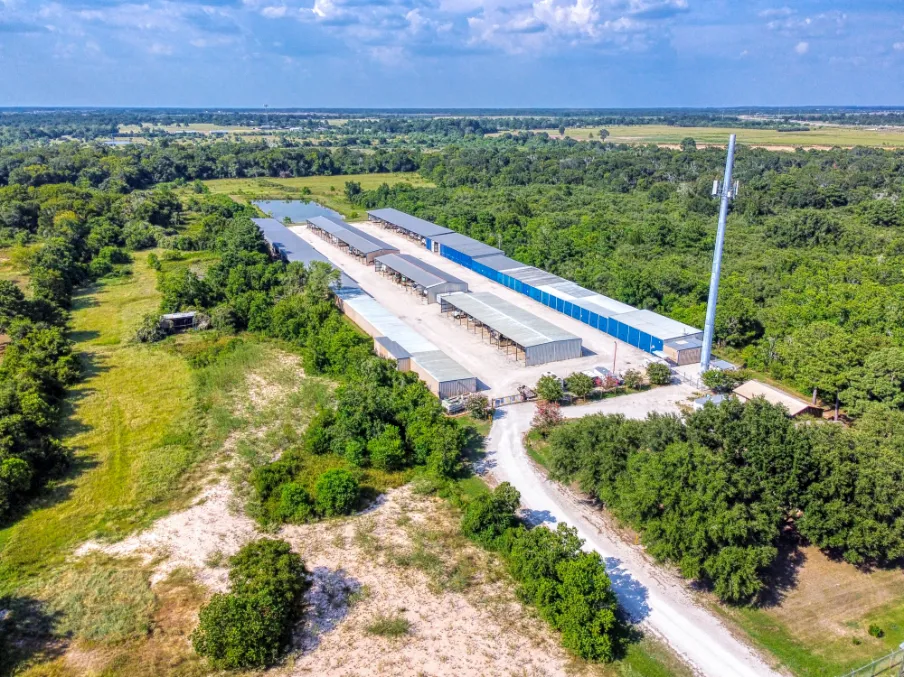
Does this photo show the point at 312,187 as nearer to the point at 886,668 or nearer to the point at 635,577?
the point at 635,577

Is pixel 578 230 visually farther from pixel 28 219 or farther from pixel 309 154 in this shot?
pixel 309 154

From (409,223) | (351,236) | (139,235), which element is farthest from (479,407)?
(139,235)

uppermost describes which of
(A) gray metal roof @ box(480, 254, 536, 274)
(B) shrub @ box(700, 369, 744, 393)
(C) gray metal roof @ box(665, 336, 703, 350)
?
(A) gray metal roof @ box(480, 254, 536, 274)

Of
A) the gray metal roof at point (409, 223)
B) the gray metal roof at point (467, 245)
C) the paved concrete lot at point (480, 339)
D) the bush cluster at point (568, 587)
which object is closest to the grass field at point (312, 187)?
the gray metal roof at point (409, 223)

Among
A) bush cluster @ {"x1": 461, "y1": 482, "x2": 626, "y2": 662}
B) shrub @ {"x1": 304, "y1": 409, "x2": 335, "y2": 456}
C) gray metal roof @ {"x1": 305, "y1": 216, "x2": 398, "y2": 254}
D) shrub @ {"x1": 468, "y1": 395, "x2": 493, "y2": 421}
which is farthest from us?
gray metal roof @ {"x1": 305, "y1": 216, "x2": 398, "y2": 254}

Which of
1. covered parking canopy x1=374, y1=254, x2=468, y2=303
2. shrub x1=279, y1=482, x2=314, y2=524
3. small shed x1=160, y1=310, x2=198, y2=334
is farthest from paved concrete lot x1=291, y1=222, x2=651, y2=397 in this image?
small shed x1=160, y1=310, x2=198, y2=334

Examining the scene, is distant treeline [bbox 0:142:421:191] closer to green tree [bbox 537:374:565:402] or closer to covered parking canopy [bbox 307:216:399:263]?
covered parking canopy [bbox 307:216:399:263]

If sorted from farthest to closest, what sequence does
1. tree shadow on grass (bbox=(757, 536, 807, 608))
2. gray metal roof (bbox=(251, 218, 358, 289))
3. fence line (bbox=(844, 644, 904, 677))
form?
1. gray metal roof (bbox=(251, 218, 358, 289))
2. tree shadow on grass (bbox=(757, 536, 807, 608))
3. fence line (bbox=(844, 644, 904, 677))
